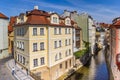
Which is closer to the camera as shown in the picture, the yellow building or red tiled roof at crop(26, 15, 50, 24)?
red tiled roof at crop(26, 15, 50, 24)

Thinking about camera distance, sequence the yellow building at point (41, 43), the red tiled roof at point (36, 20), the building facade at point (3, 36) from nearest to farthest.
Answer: the red tiled roof at point (36, 20) < the yellow building at point (41, 43) < the building facade at point (3, 36)

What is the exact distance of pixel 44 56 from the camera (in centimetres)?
3278

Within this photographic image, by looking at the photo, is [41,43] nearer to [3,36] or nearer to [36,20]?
[36,20]

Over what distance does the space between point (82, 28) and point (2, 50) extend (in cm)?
2923

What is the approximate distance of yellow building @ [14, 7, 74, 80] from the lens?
30516 millimetres

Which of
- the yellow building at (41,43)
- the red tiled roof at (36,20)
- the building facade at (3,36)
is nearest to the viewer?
the red tiled roof at (36,20)

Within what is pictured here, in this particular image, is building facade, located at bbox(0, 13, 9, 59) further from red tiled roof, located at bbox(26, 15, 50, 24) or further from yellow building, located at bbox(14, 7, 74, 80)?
red tiled roof, located at bbox(26, 15, 50, 24)

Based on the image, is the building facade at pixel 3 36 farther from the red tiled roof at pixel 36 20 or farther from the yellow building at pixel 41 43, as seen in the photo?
the red tiled roof at pixel 36 20

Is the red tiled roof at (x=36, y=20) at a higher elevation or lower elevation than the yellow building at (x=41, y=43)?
higher

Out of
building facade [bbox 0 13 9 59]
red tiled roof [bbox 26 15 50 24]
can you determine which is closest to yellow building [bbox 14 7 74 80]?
red tiled roof [bbox 26 15 50 24]

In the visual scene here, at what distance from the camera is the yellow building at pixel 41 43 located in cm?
3052

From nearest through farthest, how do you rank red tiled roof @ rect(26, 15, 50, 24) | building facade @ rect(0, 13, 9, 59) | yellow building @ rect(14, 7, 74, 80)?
1. red tiled roof @ rect(26, 15, 50, 24)
2. yellow building @ rect(14, 7, 74, 80)
3. building facade @ rect(0, 13, 9, 59)

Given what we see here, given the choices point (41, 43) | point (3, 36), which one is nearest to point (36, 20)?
point (41, 43)

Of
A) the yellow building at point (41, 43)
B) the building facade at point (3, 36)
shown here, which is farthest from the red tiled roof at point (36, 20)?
the building facade at point (3, 36)
